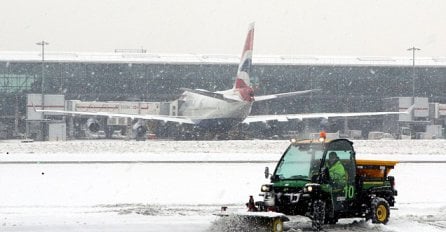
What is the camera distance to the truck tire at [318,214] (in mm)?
12984

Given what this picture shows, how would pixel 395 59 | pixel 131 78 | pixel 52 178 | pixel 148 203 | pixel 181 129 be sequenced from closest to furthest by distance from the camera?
pixel 148 203 → pixel 52 178 → pixel 181 129 → pixel 131 78 → pixel 395 59

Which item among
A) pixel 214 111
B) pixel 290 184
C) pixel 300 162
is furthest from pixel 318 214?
pixel 214 111

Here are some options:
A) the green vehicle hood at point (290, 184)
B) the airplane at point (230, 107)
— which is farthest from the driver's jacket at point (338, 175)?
the airplane at point (230, 107)

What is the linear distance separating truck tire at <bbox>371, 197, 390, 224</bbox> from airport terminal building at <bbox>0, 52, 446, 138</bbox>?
79309 mm

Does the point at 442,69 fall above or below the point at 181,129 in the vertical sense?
above

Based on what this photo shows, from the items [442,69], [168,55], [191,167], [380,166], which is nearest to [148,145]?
[191,167]

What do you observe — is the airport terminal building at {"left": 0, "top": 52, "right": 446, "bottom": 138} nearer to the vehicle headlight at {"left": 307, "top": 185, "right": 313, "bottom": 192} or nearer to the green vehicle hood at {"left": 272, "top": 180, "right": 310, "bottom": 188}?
the green vehicle hood at {"left": 272, "top": 180, "right": 310, "bottom": 188}

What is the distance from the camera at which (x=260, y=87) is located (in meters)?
97.7

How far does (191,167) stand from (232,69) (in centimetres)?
6702

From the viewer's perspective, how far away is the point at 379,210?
14.4 meters

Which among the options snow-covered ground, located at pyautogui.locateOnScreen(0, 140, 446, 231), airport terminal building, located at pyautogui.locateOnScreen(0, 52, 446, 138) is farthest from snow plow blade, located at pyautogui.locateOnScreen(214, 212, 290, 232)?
airport terminal building, located at pyautogui.locateOnScreen(0, 52, 446, 138)

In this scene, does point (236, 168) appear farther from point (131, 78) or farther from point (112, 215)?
point (131, 78)

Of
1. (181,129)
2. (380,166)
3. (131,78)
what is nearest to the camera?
(380,166)

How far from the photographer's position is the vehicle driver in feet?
44.9
